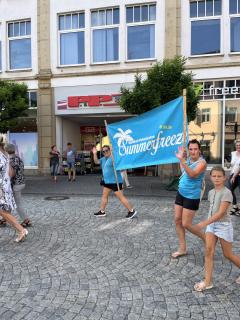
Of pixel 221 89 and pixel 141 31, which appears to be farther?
pixel 141 31

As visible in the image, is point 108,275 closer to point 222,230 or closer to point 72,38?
point 222,230

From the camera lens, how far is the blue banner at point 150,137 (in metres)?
7.26

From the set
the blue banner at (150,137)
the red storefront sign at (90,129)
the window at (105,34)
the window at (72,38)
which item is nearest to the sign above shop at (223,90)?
the window at (105,34)

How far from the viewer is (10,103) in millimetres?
14328

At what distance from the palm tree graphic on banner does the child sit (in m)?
3.58

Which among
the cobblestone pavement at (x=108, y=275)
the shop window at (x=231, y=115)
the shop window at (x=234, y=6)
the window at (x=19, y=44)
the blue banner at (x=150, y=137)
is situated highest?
the shop window at (x=234, y=6)

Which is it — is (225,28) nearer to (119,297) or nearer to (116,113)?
(116,113)

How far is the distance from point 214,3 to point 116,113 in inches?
256

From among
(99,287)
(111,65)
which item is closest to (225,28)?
(111,65)

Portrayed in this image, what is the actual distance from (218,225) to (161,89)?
823 centimetres

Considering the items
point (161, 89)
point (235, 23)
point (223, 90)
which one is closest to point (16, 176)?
point (161, 89)

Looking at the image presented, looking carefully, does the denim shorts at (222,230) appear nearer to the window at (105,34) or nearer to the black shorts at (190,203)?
the black shorts at (190,203)

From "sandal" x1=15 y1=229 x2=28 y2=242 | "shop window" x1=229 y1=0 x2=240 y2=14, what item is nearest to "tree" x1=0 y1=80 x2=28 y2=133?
"sandal" x1=15 y1=229 x2=28 y2=242

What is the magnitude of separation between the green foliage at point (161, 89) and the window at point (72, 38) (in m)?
7.22
